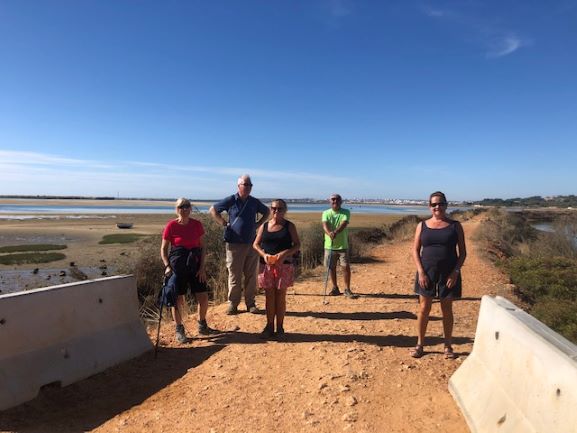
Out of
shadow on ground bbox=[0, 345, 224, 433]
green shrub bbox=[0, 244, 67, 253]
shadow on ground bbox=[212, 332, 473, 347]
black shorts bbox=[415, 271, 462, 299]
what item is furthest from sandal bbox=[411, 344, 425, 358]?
green shrub bbox=[0, 244, 67, 253]

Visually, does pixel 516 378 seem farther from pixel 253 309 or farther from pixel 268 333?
pixel 253 309

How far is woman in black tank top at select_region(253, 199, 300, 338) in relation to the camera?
6.05 metres

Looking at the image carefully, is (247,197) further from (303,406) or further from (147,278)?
(147,278)

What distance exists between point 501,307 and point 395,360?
1.86 m

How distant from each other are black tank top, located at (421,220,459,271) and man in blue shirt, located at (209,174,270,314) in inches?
114

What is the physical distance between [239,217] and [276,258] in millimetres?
→ 1378

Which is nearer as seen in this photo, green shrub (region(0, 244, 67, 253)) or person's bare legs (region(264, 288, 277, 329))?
person's bare legs (region(264, 288, 277, 329))

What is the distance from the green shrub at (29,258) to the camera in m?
18.2

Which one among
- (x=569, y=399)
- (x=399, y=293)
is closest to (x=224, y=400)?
(x=569, y=399)

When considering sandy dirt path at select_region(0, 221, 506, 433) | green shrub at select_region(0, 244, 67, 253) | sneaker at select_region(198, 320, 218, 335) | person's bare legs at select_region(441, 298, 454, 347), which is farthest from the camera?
green shrub at select_region(0, 244, 67, 253)

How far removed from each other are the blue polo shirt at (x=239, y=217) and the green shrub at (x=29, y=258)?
14.4m

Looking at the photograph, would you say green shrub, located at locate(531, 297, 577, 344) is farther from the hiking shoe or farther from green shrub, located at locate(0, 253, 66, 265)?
green shrub, located at locate(0, 253, 66, 265)

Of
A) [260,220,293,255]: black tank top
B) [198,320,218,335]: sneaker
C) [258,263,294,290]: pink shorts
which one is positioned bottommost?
[198,320,218,335]: sneaker

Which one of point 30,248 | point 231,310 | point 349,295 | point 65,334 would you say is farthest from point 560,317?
point 30,248
